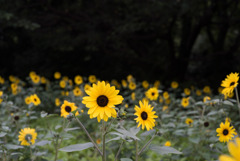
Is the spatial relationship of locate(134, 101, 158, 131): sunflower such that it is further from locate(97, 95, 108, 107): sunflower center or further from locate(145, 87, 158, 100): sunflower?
locate(145, 87, 158, 100): sunflower

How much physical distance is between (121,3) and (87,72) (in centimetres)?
236

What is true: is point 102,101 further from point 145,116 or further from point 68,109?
point 68,109

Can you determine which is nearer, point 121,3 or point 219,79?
point 121,3

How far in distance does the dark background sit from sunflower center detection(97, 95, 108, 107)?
4.45 m

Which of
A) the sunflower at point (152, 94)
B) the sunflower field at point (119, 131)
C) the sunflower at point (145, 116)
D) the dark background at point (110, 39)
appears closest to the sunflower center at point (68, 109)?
the sunflower field at point (119, 131)

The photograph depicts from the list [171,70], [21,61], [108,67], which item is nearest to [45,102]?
[21,61]

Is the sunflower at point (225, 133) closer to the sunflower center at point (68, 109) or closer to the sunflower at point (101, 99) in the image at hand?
the sunflower at point (101, 99)

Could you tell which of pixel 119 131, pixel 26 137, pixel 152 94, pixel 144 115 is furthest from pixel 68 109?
pixel 152 94

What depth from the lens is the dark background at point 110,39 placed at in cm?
646

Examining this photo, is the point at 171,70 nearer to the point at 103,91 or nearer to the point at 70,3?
the point at 70,3

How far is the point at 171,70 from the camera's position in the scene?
803 cm

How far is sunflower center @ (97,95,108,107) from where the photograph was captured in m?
1.59

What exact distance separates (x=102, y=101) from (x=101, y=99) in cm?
2

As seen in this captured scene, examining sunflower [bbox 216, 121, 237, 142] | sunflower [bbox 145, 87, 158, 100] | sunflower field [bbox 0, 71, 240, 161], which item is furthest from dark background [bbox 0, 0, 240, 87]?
sunflower [bbox 216, 121, 237, 142]
